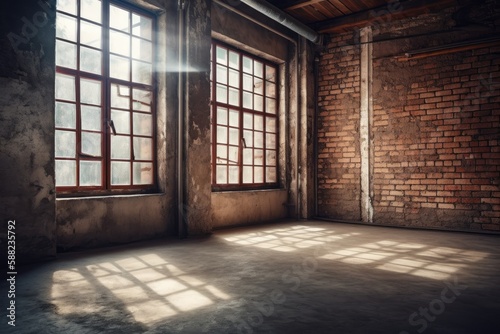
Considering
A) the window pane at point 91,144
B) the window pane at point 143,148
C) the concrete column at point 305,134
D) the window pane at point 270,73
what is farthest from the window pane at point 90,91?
the concrete column at point 305,134

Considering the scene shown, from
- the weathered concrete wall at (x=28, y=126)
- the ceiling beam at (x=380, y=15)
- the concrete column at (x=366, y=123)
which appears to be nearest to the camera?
the weathered concrete wall at (x=28, y=126)

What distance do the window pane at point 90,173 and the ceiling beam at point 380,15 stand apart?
15.6 ft

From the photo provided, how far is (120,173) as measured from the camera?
14.3 feet

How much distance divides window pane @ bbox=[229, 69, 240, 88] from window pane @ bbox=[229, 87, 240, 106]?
9 centimetres

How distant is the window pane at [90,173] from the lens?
3971 mm

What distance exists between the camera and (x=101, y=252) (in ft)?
12.2

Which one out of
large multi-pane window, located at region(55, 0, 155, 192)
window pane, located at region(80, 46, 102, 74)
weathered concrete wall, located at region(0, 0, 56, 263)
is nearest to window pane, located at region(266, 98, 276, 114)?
large multi-pane window, located at region(55, 0, 155, 192)

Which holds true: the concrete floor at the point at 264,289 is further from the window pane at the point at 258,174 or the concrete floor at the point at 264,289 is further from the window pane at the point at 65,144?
the window pane at the point at 258,174

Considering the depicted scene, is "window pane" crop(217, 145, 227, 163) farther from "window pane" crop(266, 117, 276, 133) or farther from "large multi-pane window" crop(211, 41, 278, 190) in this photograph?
"window pane" crop(266, 117, 276, 133)

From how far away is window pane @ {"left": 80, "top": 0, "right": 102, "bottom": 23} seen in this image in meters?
4.02

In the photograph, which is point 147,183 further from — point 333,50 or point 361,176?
point 333,50

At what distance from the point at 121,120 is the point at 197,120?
0.98m

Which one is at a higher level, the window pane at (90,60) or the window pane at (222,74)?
the window pane at (222,74)

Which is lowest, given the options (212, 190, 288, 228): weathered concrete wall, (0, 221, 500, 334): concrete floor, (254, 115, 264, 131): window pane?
(0, 221, 500, 334): concrete floor
